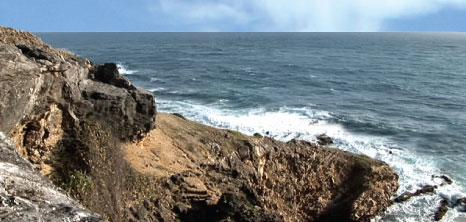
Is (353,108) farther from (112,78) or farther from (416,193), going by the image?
(112,78)

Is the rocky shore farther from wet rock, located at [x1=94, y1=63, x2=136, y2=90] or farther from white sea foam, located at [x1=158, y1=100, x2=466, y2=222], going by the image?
white sea foam, located at [x1=158, y1=100, x2=466, y2=222]

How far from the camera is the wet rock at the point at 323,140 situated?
4500 centimetres

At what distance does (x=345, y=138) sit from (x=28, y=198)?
43.1 m

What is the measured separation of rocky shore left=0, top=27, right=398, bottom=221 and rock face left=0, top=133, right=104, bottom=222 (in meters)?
0.05

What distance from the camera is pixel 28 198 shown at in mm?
7105

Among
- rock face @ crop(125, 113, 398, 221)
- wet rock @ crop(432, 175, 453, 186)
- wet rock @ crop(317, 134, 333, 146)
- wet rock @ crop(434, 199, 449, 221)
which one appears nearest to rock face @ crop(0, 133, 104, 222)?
rock face @ crop(125, 113, 398, 221)

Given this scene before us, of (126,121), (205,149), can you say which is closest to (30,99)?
(126,121)

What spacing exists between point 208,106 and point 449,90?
44758mm

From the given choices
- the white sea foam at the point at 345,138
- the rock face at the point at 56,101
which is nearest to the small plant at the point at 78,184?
the rock face at the point at 56,101

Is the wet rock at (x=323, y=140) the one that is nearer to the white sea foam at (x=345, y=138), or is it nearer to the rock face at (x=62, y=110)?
the white sea foam at (x=345, y=138)

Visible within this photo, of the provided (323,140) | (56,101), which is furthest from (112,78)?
(323,140)

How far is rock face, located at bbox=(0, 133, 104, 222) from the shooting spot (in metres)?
6.38

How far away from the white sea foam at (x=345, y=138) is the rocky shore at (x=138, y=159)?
545 centimetres

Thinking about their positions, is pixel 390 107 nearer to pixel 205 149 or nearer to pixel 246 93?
pixel 246 93
